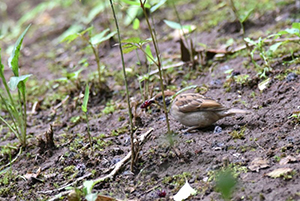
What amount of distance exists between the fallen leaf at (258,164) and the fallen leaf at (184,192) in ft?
1.77

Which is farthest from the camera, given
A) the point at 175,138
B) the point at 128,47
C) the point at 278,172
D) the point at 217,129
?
the point at 217,129

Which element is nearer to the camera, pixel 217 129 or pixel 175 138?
pixel 175 138

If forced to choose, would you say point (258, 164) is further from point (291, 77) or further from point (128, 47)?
point (291, 77)

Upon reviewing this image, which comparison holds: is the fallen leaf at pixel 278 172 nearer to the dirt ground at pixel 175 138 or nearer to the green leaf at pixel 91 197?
the dirt ground at pixel 175 138

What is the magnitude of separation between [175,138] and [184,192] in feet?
3.22

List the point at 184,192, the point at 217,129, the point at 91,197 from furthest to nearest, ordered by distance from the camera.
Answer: the point at 217,129
the point at 184,192
the point at 91,197

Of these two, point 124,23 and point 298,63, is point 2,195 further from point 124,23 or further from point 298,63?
point 124,23

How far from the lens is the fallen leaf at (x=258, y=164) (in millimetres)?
3427

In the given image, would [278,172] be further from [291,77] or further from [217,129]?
[291,77]

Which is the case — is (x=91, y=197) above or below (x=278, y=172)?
above

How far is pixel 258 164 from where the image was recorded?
11.4ft

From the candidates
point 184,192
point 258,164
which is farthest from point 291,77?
point 184,192

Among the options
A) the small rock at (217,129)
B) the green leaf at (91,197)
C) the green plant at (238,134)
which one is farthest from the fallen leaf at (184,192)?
the small rock at (217,129)

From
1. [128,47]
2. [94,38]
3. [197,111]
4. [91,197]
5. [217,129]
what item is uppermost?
[128,47]
